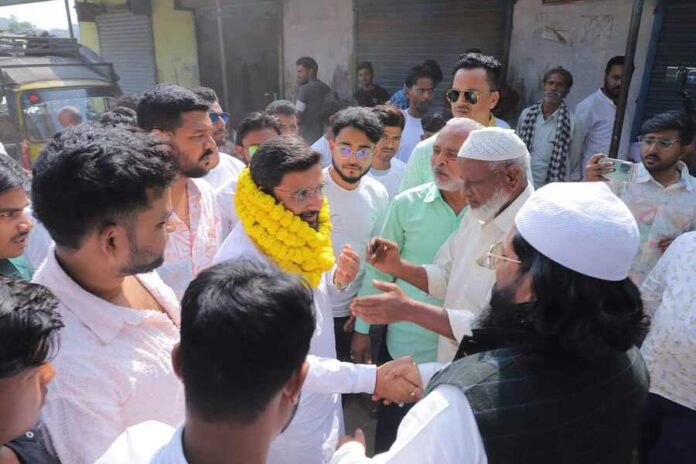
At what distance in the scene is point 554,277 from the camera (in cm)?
125

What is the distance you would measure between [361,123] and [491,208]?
4.51ft

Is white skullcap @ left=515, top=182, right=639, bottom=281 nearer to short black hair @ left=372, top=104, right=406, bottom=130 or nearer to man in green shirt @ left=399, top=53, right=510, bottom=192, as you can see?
man in green shirt @ left=399, top=53, right=510, bottom=192

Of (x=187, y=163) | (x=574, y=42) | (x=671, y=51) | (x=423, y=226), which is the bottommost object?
(x=423, y=226)

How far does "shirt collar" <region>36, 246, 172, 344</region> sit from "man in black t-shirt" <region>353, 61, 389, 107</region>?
20.8 feet

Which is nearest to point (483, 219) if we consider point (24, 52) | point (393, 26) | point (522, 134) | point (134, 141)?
point (134, 141)

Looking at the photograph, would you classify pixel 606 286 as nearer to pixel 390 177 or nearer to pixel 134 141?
pixel 134 141

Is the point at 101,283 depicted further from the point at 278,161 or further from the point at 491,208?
the point at 491,208

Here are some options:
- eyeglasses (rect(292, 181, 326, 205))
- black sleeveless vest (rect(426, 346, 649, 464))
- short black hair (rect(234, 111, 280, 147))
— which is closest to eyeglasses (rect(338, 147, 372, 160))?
short black hair (rect(234, 111, 280, 147))

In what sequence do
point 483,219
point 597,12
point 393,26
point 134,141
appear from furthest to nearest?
1. point 393,26
2. point 597,12
3. point 483,219
4. point 134,141

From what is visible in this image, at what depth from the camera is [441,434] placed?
113 centimetres

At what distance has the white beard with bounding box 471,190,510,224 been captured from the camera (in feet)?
7.22

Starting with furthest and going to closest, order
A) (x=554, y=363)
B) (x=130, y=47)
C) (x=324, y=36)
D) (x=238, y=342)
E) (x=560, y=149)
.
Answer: (x=130, y=47) < (x=324, y=36) < (x=560, y=149) < (x=554, y=363) < (x=238, y=342)

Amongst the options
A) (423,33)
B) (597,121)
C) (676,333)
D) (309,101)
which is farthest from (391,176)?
(423,33)

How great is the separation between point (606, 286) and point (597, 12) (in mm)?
5443
